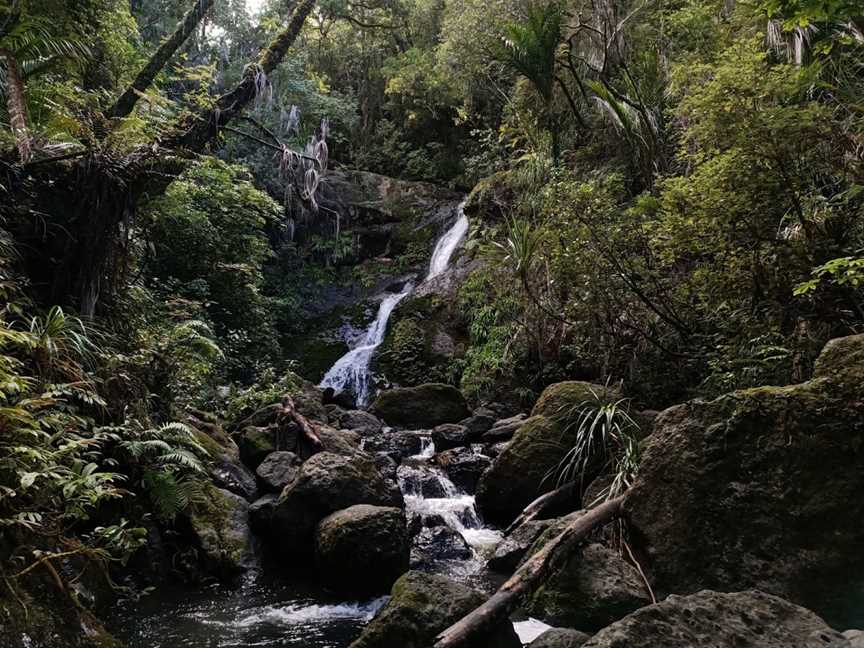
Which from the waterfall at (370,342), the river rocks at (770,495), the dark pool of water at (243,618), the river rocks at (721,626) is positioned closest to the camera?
the river rocks at (721,626)

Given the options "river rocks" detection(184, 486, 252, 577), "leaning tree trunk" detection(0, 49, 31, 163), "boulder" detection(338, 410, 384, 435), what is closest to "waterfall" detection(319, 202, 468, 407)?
"boulder" detection(338, 410, 384, 435)

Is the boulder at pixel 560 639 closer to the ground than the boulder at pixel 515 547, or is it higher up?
higher up

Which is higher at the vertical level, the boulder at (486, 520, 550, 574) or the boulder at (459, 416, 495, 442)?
the boulder at (459, 416, 495, 442)

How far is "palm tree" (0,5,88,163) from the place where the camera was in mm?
5453

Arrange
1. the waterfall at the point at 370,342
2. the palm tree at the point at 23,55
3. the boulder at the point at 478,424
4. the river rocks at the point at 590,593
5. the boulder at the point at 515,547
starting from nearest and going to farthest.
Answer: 1. the river rocks at the point at 590,593
2. the palm tree at the point at 23,55
3. the boulder at the point at 515,547
4. the boulder at the point at 478,424
5. the waterfall at the point at 370,342

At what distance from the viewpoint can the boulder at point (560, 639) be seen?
124 inches

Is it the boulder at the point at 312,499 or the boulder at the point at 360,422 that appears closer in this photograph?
the boulder at the point at 312,499

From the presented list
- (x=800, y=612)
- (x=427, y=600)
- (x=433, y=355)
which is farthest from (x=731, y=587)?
(x=433, y=355)

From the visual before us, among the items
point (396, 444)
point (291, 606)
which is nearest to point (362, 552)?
point (291, 606)

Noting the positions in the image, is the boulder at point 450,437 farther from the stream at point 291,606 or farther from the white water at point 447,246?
the white water at point 447,246

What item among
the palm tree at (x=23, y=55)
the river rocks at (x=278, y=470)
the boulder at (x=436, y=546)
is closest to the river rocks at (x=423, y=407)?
the river rocks at (x=278, y=470)

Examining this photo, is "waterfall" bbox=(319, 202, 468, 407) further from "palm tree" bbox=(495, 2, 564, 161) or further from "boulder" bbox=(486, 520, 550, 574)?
"boulder" bbox=(486, 520, 550, 574)

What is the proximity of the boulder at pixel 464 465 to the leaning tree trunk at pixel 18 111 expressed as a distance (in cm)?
595

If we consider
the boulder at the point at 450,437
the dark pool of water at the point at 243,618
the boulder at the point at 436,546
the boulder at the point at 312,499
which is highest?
the boulder at the point at 312,499
